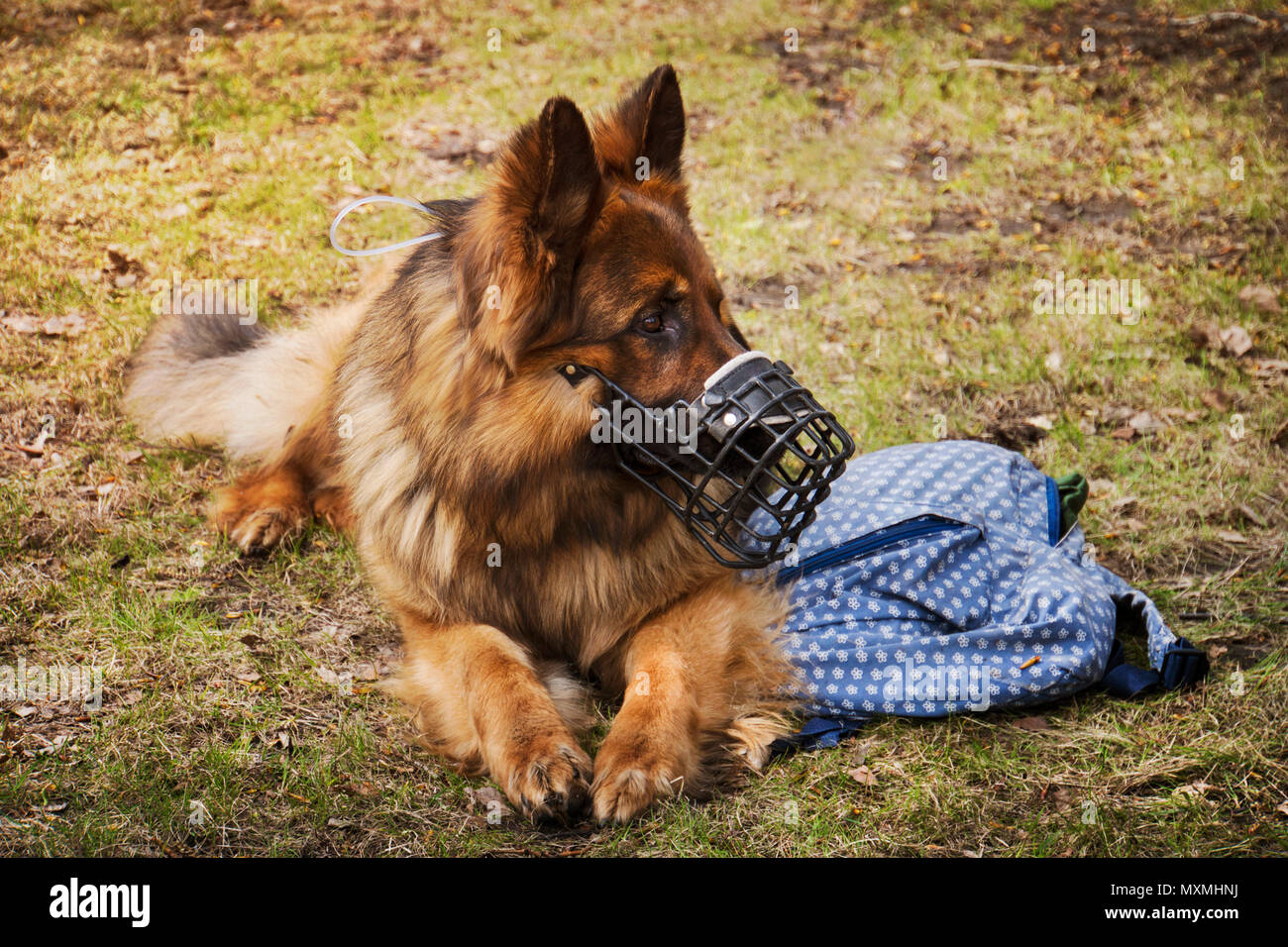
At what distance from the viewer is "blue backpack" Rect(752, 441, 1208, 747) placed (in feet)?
11.2

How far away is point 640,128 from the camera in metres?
3.35

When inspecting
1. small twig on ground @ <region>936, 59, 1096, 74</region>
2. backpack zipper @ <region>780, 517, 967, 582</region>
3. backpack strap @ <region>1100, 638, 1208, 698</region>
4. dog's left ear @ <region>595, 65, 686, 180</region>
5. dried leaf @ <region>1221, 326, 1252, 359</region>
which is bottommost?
backpack strap @ <region>1100, 638, 1208, 698</region>

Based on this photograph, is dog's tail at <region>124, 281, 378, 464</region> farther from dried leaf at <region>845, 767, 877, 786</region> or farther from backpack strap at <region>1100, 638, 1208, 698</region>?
backpack strap at <region>1100, 638, 1208, 698</region>

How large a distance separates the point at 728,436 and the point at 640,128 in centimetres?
115

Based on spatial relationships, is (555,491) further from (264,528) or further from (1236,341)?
A: (1236,341)

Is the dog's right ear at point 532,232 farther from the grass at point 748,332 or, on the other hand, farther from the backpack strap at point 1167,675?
the backpack strap at point 1167,675

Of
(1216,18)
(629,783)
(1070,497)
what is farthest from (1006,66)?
(629,783)

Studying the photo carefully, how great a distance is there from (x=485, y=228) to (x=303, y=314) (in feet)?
11.3

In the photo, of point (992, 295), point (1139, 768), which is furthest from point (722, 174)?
point (1139, 768)

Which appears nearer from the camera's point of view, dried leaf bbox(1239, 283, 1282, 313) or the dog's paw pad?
the dog's paw pad

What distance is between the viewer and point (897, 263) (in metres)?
6.93

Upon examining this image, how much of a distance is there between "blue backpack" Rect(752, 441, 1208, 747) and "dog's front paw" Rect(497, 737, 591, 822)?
824 mm

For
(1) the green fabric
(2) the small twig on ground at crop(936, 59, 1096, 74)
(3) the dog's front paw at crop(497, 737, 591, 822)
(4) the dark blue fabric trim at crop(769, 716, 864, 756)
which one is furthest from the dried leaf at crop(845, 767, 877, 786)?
(2) the small twig on ground at crop(936, 59, 1096, 74)
